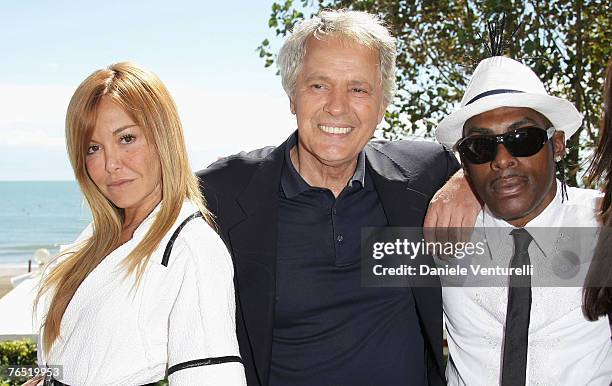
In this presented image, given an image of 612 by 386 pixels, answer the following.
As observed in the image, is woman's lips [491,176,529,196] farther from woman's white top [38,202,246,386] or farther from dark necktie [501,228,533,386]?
woman's white top [38,202,246,386]

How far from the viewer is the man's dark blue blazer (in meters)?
3.02

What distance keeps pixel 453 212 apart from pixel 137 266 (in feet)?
4.51

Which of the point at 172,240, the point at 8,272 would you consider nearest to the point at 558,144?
the point at 172,240

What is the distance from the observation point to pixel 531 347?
2615 millimetres

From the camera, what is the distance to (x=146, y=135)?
96.5 inches

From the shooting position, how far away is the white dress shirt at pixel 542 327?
8.50ft

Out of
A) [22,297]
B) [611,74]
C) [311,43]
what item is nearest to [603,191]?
[611,74]

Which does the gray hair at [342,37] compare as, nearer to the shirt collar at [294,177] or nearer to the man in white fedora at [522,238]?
the shirt collar at [294,177]

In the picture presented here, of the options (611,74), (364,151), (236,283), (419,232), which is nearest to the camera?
(611,74)

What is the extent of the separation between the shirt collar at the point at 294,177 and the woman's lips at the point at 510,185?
808mm

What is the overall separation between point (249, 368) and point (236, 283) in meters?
0.37

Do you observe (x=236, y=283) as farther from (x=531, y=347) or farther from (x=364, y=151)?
(x=531, y=347)

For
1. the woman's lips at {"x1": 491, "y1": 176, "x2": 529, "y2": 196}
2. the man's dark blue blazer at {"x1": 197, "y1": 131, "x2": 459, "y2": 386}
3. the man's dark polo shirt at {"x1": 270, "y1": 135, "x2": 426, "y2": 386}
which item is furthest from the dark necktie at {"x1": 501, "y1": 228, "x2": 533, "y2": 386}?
the man's dark polo shirt at {"x1": 270, "y1": 135, "x2": 426, "y2": 386}

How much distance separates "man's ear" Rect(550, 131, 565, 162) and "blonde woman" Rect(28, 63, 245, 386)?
1332mm
